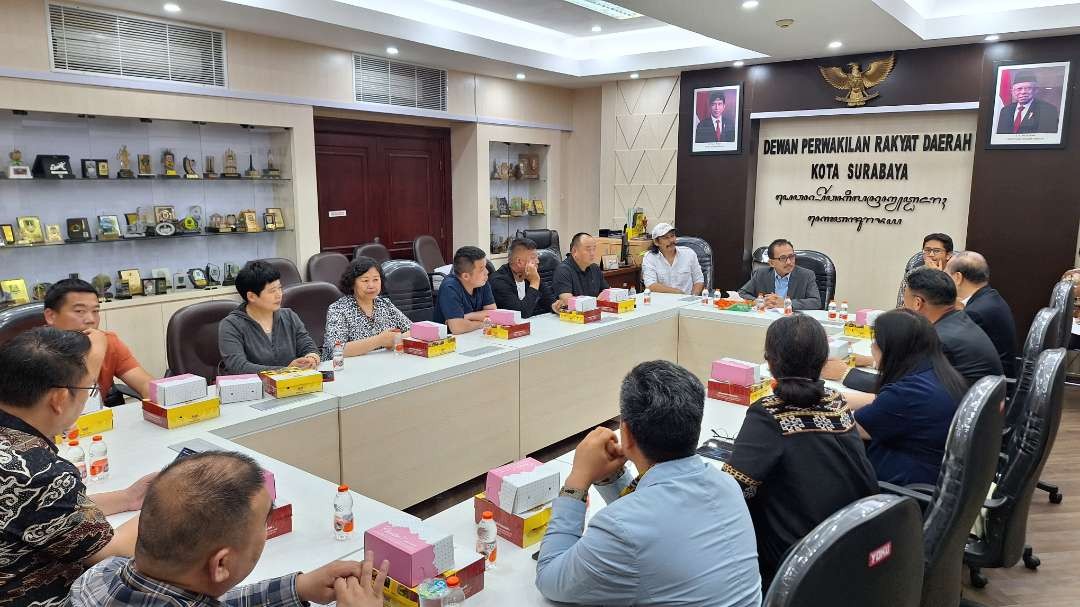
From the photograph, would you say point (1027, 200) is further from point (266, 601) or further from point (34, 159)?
point (34, 159)

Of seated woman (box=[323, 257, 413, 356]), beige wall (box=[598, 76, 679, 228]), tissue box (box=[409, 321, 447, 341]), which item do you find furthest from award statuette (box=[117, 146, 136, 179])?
beige wall (box=[598, 76, 679, 228])

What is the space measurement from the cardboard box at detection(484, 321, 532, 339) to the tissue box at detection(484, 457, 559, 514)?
1957 mm

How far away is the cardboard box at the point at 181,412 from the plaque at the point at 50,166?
3044mm

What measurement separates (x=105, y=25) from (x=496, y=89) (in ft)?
12.5

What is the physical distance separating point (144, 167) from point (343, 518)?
14.6ft

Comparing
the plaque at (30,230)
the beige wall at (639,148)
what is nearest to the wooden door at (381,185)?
the beige wall at (639,148)

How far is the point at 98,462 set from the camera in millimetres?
2125

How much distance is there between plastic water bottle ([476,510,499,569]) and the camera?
175cm

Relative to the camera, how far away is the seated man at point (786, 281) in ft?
16.7

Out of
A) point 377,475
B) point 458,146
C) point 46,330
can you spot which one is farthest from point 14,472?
point 458,146

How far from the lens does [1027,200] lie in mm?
5805

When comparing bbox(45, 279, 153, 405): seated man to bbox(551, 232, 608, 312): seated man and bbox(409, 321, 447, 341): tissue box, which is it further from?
bbox(551, 232, 608, 312): seated man

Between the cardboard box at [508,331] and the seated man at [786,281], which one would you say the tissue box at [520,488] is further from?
the seated man at [786,281]

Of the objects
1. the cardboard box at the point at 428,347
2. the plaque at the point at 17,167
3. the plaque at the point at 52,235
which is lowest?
the cardboard box at the point at 428,347
